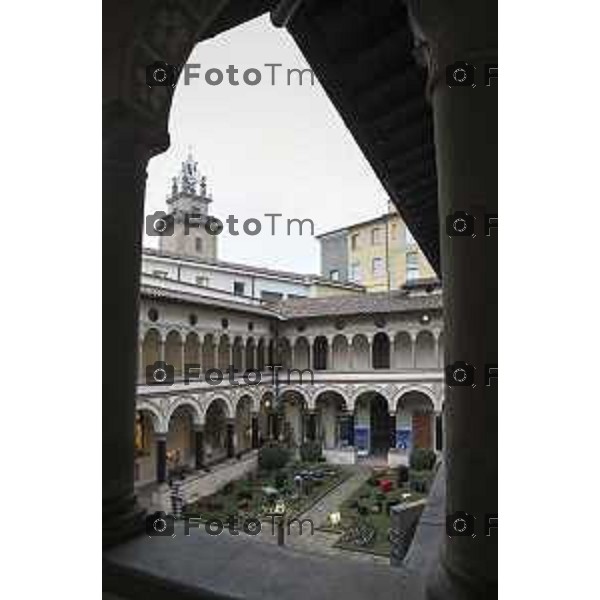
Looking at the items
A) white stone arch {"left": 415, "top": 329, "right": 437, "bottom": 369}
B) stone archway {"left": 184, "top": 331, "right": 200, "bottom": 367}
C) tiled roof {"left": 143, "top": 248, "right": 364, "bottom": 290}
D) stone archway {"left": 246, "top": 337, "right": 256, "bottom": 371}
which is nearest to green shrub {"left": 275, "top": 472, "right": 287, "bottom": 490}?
stone archway {"left": 184, "top": 331, "right": 200, "bottom": 367}

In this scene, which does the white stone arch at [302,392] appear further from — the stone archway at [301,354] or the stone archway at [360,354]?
the stone archway at [360,354]

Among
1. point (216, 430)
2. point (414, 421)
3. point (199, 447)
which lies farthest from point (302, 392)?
point (199, 447)

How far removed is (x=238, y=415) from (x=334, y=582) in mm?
29823

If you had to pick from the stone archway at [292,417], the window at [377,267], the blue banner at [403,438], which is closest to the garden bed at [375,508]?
the blue banner at [403,438]

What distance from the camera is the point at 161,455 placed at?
2406cm

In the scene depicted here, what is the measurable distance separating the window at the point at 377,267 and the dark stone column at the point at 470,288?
143 ft

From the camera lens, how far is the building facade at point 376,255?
139ft

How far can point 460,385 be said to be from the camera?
73.4 inches

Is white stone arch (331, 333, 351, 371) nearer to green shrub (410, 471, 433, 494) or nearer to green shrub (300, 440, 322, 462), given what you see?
green shrub (300, 440, 322, 462)

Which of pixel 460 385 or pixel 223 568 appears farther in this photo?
pixel 223 568
